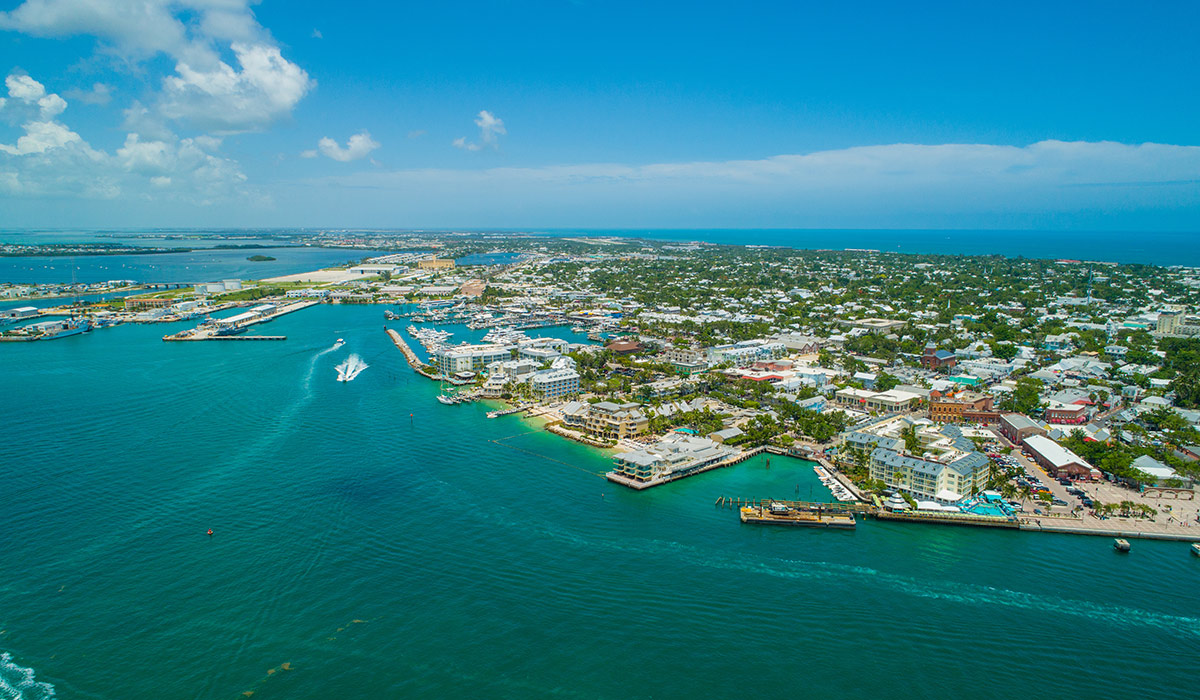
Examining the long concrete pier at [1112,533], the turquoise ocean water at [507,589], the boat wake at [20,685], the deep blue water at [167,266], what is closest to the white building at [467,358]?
the turquoise ocean water at [507,589]

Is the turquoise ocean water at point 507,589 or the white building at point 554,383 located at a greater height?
the white building at point 554,383

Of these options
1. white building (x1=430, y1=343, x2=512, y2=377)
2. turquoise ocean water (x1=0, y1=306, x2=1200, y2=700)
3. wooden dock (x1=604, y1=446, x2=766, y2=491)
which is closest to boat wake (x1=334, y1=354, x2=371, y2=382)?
white building (x1=430, y1=343, x2=512, y2=377)

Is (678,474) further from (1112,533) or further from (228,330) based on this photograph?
(228,330)

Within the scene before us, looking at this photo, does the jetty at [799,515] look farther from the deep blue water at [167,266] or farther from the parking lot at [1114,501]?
the deep blue water at [167,266]

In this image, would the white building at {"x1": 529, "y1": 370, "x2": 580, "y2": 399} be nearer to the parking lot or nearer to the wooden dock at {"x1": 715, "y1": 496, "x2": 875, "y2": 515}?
the wooden dock at {"x1": 715, "y1": 496, "x2": 875, "y2": 515}

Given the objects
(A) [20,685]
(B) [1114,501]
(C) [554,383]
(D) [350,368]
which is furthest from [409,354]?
(B) [1114,501]
